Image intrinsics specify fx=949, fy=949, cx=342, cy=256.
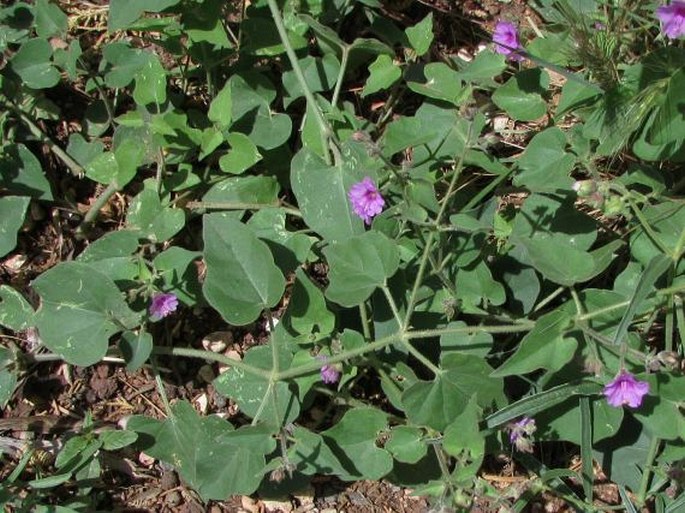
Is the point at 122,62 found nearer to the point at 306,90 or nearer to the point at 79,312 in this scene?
the point at 306,90

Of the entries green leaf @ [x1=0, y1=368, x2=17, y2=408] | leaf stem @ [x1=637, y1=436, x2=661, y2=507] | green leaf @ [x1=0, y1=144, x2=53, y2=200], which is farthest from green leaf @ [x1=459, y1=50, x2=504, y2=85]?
green leaf @ [x1=0, y1=368, x2=17, y2=408]

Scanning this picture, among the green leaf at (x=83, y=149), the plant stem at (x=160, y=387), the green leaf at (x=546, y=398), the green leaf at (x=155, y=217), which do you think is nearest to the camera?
the green leaf at (x=546, y=398)

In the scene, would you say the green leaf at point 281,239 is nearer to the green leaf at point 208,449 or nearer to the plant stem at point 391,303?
the plant stem at point 391,303

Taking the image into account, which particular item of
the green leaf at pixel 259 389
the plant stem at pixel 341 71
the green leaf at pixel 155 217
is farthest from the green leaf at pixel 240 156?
the green leaf at pixel 259 389

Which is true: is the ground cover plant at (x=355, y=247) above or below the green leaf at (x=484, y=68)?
below

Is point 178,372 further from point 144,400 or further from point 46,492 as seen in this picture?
point 46,492

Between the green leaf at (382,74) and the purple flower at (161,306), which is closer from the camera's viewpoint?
the purple flower at (161,306)

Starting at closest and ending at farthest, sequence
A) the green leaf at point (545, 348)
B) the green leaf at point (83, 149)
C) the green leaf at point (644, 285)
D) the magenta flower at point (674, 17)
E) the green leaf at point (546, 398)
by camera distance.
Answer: the magenta flower at point (674, 17) < the green leaf at point (644, 285) < the green leaf at point (545, 348) < the green leaf at point (546, 398) < the green leaf at point (83, 149)
